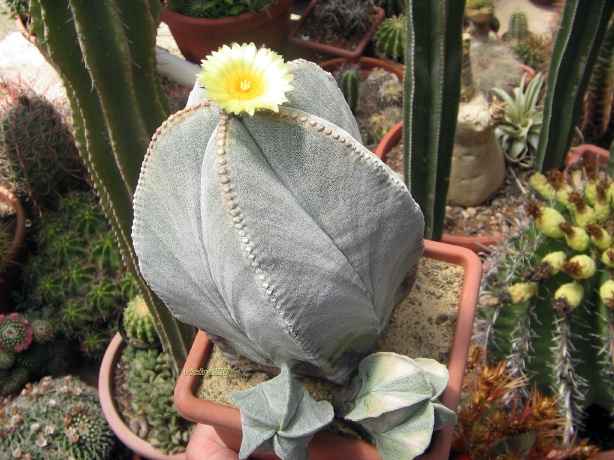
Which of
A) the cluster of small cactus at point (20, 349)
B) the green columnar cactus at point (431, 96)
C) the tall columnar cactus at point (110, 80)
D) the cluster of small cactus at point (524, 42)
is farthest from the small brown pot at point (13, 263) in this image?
the cluster of small cactus at point (524, 42)

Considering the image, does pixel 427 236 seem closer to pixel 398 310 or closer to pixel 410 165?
pixel 410 165

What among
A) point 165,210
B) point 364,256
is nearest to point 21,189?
point 165,210

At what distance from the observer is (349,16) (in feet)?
7.85

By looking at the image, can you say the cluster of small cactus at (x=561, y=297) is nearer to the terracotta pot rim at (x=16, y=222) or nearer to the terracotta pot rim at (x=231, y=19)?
the terracotta pot rim at (x=16, y=222)

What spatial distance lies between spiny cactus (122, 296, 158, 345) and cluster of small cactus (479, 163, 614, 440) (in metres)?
0.77

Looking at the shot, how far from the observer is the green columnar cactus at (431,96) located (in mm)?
1104

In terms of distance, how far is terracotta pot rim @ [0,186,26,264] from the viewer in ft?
5.77

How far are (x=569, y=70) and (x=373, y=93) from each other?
84 centimetres

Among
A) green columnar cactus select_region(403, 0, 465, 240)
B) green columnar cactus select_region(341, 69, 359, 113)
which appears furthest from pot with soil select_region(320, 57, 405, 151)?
green columnar cactus select_region(403, 0, 465, 240)

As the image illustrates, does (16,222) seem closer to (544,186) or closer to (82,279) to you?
(82,279)

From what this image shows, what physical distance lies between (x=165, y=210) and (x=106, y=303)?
103 centimetres

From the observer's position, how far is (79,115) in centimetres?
100

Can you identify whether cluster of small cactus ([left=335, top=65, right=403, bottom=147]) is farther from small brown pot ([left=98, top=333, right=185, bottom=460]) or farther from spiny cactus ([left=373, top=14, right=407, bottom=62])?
small brown pot ([left=98, top=333, right=185, bottom=460])

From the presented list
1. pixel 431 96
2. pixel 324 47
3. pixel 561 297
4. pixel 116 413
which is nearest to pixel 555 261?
pixel 561 297
